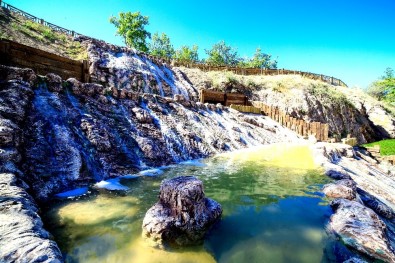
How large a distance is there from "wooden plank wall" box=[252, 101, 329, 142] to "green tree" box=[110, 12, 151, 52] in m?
30.6

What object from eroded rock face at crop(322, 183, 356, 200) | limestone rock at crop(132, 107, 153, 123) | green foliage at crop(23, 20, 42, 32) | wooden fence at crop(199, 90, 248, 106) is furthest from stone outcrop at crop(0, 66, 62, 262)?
green foliage at crop(23, 20, 42, 32)

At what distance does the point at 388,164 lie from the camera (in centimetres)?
1448

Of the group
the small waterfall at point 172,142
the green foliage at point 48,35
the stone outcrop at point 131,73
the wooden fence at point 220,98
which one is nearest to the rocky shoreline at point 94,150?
the small waterfall at point 172,142

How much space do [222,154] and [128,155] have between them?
14.1 ft

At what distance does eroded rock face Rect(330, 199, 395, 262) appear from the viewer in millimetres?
3166

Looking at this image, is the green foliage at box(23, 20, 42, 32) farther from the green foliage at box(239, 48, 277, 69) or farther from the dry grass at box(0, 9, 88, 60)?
the green foliage at box(239, 48, 277, 69)

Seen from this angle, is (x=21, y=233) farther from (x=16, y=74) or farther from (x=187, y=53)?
(x=187, y=53)

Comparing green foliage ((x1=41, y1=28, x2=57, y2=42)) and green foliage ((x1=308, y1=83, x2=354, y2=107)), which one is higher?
green foliage ((x1=41, y1=28, x2=57, y2=42))

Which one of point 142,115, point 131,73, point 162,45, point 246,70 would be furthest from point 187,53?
point 142,115

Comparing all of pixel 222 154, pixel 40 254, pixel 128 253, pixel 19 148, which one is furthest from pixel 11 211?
pixel 222 154

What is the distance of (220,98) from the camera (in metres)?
19.2

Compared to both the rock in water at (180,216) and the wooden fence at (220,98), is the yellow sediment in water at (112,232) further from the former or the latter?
the wooden fence at (220,98)

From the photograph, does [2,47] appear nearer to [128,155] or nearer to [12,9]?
[128,155]

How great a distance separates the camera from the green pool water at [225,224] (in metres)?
3.03
